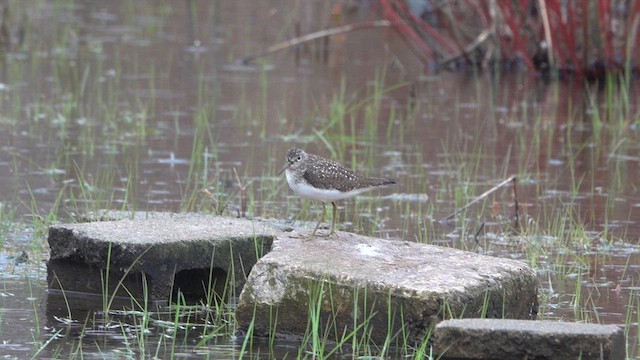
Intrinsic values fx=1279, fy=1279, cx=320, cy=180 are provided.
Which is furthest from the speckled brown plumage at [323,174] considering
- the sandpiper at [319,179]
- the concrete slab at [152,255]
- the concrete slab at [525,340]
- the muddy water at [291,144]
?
the concrete slab at [525,340]

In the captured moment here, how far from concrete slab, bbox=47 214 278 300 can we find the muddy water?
0.25m

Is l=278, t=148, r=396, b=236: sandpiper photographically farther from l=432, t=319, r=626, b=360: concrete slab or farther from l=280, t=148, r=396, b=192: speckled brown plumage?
l=432, t=319, r=626, b=360: concrete slab

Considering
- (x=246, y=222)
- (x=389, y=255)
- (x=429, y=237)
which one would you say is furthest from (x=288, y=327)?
(x=429, y=237)

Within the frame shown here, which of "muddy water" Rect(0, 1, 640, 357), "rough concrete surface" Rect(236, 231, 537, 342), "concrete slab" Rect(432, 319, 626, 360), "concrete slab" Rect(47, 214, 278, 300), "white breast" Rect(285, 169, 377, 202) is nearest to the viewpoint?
"concrete slab" Rect(432, 319, 626, 360)

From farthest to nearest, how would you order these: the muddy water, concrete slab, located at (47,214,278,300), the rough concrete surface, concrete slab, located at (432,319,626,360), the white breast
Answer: the muddy water → the white breast → concrete slab, located at (47,214,278,300) → the rough concrete surface → concrete slab, located at (432,319,626,360)

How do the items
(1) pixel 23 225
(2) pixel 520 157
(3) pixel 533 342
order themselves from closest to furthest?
(3) pixel 533 342
(1) pixel 23 225
(2) pixel 520 157

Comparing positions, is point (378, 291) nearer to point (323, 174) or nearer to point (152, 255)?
point (323, 174)

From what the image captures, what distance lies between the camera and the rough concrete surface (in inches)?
216

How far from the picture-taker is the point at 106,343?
5508mm

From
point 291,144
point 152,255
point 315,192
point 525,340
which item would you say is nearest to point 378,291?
point 525,340

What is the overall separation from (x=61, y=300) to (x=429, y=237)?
249 centimetres

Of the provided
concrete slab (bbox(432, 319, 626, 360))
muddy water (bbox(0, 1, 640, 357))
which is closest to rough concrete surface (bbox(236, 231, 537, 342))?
muddy water (bbox(0, 1, 640, 357))

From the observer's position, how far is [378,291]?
18.2 feet

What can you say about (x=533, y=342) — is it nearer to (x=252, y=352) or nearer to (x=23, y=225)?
(x=252, y=352)
